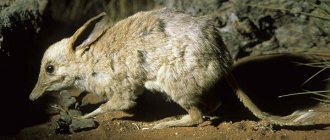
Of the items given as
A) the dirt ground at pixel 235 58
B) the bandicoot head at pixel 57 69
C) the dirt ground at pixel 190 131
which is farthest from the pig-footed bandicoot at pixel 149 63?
the dirt ground at pixel 235 58

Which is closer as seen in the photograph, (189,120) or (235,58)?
(189,120)

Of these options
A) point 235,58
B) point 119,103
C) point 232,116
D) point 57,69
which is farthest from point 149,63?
point 235,58

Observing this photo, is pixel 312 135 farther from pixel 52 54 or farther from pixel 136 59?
pixel 52 54

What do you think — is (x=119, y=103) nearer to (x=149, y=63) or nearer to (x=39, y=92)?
(x=149, y=63)

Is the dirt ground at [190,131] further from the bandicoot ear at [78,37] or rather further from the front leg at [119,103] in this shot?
the bandicoot ear at [78,37]

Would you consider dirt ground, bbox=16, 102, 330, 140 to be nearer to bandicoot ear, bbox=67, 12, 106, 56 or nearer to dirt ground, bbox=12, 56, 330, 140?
dirt ground, bbox=12, 56, 330, 140

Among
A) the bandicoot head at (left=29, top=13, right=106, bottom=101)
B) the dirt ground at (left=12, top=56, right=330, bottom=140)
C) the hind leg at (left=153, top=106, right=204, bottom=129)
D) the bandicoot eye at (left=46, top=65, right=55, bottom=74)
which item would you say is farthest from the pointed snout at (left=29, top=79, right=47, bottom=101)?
the hind leg at (left=153, top=106, right=204, bottom=129)

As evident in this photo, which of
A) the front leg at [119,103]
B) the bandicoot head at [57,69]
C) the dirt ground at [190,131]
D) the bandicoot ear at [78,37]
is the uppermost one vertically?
the bandicoot ear at [78,37]

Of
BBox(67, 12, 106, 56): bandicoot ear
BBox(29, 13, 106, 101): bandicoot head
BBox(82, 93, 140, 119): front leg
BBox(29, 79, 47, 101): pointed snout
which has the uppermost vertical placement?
BBox(67, 12, 106, 56): bandicoot ear
